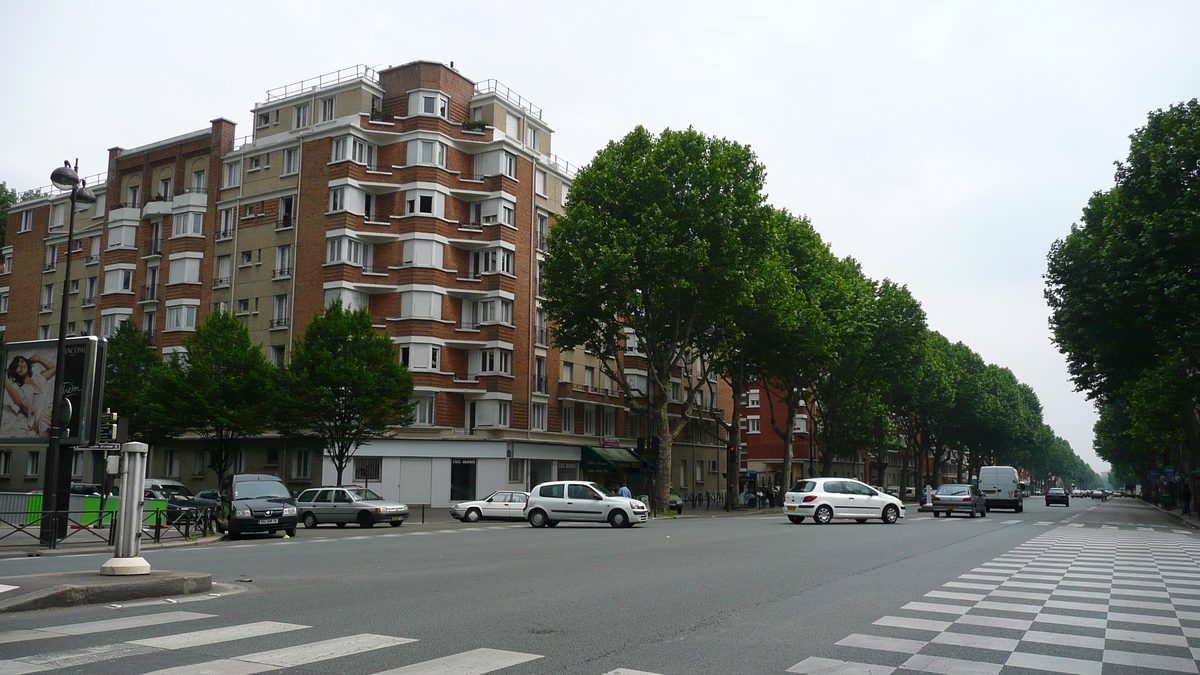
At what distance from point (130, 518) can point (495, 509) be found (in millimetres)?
25212

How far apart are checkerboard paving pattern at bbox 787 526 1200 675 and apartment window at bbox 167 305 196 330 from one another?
46505mm

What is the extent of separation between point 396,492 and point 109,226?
26501 mm

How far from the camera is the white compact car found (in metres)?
29.8

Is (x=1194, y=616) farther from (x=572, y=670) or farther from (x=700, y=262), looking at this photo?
(x=700, y=262)

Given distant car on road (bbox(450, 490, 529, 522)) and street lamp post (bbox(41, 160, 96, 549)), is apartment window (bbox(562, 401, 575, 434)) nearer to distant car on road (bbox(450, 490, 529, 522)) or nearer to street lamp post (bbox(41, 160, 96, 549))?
distant car on road (bbox(450, 490, 529, 522))

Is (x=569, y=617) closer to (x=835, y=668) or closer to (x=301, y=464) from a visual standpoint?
(x=835, y=668)

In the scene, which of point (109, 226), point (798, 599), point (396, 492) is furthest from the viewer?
point (109, 226)

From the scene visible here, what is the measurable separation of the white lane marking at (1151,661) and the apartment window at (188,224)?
52.3 metres

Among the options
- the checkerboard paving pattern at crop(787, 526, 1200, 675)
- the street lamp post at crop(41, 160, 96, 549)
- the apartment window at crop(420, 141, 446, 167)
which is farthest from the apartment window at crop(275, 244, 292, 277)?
the checkerboard paving pattern at crop(787, 526, 1200, 675)

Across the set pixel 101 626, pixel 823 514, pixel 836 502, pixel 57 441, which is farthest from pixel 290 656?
pixel 836 502

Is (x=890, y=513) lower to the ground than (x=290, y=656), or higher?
lower

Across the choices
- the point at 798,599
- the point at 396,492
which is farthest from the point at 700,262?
the point at 798,599

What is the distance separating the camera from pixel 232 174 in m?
51.7

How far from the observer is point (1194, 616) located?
31.8ft
